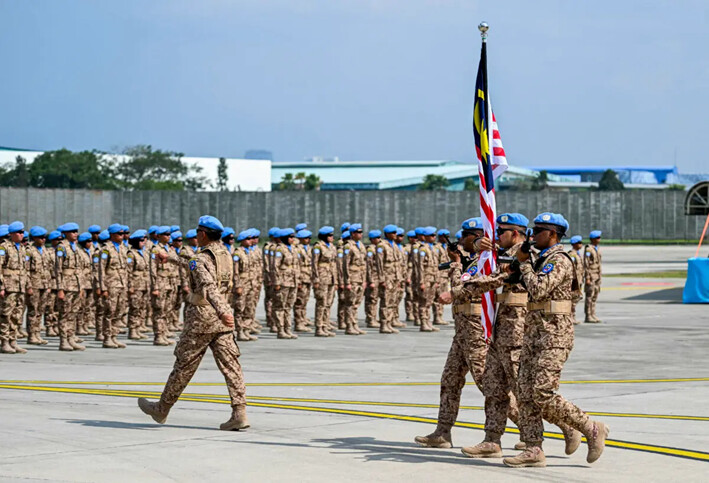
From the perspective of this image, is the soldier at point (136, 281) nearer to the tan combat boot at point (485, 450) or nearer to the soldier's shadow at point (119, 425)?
the soldier's shadow at point (119, 425)

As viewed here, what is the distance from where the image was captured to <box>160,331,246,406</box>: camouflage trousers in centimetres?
1032

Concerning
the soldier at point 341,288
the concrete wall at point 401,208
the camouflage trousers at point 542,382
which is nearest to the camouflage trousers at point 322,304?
the soldier at point 341,288

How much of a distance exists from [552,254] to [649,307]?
1961cm

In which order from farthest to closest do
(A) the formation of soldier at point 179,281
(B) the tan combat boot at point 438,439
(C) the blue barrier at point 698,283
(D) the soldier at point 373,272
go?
(C) the blue barrier at point 698,283 → (D) the soldier at point 373,272 → (A) the formation of soldier at point 179,281 → (B) the tan combat boot at point 438,439

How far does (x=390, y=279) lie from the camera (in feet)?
73.3

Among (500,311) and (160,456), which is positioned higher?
(500,311)

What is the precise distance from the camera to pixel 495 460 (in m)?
8.88

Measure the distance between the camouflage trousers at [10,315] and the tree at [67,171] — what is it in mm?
74354

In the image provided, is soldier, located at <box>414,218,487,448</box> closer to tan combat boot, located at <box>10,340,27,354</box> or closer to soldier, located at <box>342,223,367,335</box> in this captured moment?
tan combat boot, located at <box>10,340,27,354</box>

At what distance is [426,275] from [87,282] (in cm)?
696

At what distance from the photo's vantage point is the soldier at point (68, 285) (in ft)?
59.8

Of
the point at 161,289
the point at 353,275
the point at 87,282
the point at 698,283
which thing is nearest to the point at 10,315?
the point at 87,282

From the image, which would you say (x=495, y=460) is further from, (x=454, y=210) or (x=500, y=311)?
(x=454, y=210)

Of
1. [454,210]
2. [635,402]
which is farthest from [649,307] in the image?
[454,210]
